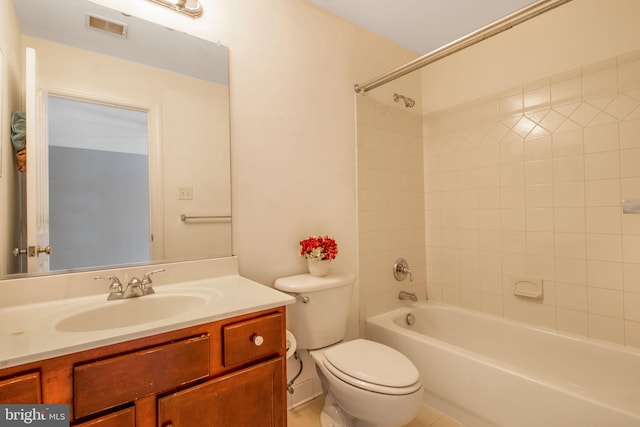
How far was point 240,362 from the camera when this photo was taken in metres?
0.98

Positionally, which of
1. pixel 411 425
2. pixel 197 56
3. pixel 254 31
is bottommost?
pixel 411 425

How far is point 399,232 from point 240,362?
5.09ft

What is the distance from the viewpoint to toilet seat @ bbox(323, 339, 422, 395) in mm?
1218

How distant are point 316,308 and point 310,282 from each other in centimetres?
13

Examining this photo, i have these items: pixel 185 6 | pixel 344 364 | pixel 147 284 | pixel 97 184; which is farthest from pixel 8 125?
pixel 344 364

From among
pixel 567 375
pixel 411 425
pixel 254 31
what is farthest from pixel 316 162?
pixel 567 375

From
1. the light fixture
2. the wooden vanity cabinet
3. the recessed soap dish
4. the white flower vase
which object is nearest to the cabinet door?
the wooden vanity cabinet

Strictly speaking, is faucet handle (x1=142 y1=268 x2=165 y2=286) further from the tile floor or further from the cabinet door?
the tile floor

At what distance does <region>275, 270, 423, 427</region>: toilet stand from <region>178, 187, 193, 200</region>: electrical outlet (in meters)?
0.59

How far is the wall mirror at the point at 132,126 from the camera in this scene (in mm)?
1111

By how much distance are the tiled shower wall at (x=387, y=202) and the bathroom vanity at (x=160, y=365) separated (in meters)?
1.07

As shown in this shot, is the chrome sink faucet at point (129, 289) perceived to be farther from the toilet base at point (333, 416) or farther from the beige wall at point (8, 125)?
the toilet base at point (333, 416)

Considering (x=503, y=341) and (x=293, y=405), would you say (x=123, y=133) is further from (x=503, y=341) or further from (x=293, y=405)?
(x=503, y=341)

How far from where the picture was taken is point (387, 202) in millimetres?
2170
